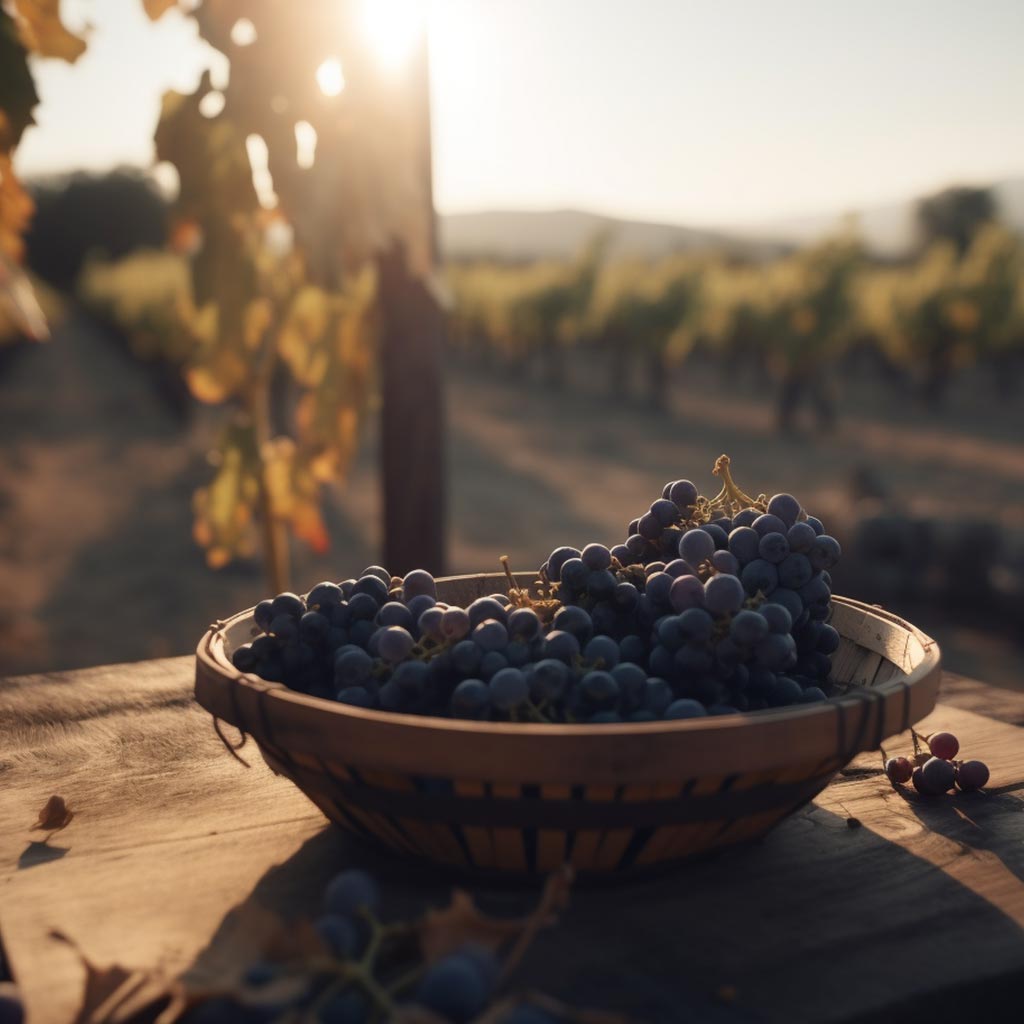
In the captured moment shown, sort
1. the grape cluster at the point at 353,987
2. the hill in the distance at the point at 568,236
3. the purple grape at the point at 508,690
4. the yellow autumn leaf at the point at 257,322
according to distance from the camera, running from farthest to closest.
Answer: the hill in the distance at the point at 568,236
the yellow autumn leaf at the point at 257,322
the purple grape at the point at 508,690
the grape cluster at the point at 353,987

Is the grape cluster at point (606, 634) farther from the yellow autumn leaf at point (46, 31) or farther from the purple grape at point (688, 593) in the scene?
the yellow autumn leaf at point (46, 31)

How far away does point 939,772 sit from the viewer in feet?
4.25

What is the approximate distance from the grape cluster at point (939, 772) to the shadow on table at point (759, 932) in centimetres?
16

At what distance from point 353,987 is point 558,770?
22 cm

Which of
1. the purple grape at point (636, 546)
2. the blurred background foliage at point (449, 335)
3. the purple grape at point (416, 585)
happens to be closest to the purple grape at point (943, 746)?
the purple grape at point (636, 546)

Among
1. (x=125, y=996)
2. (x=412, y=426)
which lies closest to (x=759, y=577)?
(x=125, y=996)

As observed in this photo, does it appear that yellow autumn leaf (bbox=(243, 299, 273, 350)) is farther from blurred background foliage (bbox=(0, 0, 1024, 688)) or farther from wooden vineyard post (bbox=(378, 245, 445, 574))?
wooden vineyard post (bbox=(378, 245, 445, 574))

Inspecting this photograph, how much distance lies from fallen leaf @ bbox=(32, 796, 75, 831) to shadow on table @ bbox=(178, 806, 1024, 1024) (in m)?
0.29

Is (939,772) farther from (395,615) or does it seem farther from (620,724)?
(395,615)

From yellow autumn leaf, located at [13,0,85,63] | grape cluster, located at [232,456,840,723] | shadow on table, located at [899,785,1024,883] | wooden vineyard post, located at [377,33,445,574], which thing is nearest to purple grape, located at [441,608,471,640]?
grape cluster, located at [232,456,840,723]

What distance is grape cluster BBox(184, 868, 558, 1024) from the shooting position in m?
0.74

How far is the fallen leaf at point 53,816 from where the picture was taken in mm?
1213

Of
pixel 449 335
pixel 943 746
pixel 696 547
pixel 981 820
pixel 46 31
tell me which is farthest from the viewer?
pixel 449 335

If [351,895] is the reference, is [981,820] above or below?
below
